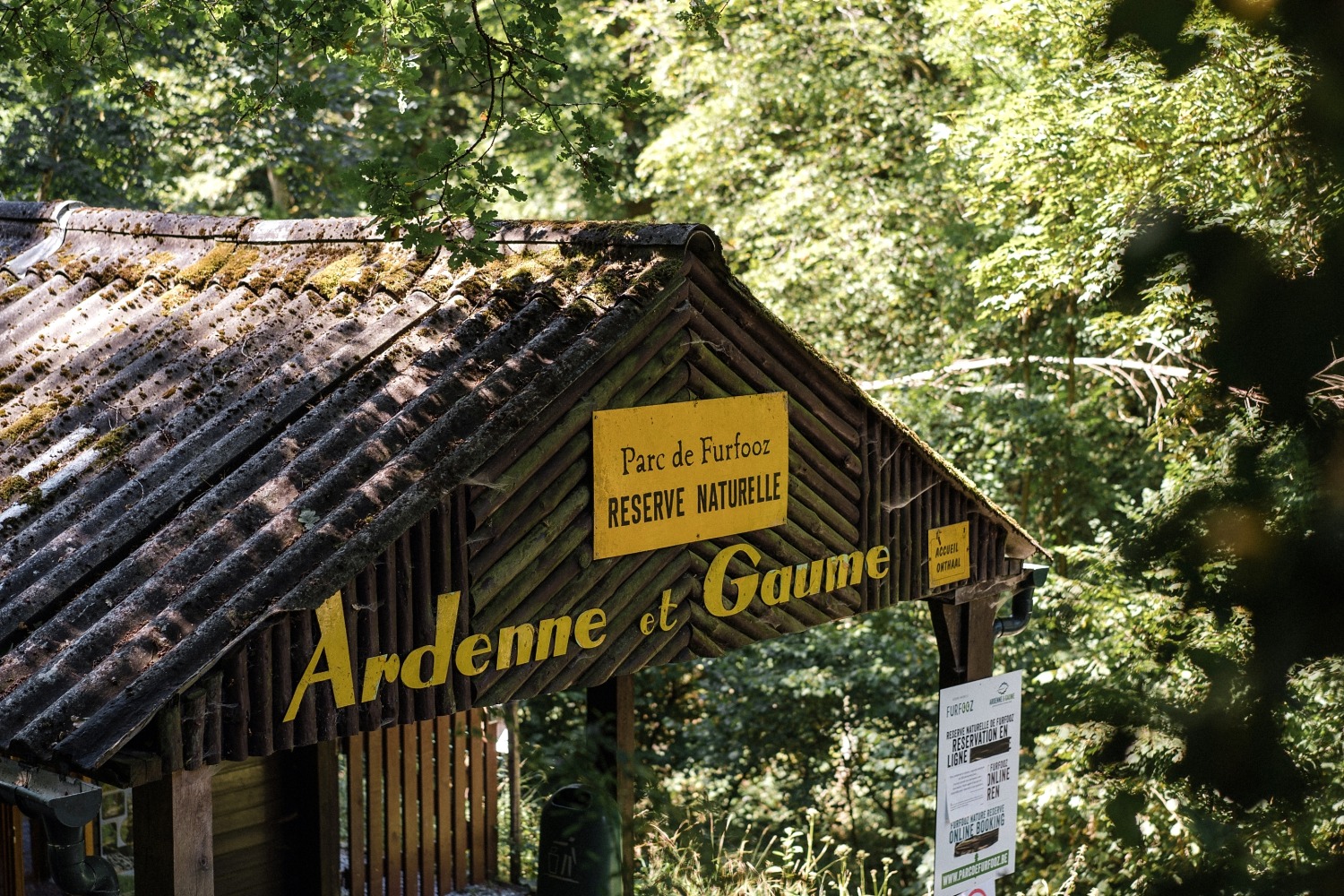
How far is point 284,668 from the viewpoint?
3.70 m

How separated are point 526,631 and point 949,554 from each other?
97.1 inches

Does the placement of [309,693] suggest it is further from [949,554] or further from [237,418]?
[949,554]

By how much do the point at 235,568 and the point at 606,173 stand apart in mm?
2489

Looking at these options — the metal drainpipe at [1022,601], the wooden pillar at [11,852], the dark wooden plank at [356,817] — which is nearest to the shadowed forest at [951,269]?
the metal drainpipe at [1022,601]

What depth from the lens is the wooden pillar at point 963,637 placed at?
253 inches

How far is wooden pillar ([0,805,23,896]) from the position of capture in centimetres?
663

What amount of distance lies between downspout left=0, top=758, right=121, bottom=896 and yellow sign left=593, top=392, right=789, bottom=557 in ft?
5.95

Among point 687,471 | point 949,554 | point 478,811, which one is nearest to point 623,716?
point 687,471

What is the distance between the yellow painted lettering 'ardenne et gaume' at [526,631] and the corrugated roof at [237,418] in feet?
0.77

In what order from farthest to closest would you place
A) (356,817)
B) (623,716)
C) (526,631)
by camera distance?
(356,817)
(623,716)
(526,631)

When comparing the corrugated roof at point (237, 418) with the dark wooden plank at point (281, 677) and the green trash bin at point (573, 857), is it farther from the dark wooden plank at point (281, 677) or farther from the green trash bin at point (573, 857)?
the green trash bin at point (573, 857)

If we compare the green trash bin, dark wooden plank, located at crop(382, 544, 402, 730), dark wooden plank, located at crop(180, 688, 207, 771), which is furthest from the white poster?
dark wooden plank, located at crop(180, 688, 207, 771)

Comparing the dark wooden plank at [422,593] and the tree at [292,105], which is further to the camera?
the tree at [292,105]

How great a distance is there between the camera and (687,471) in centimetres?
488
